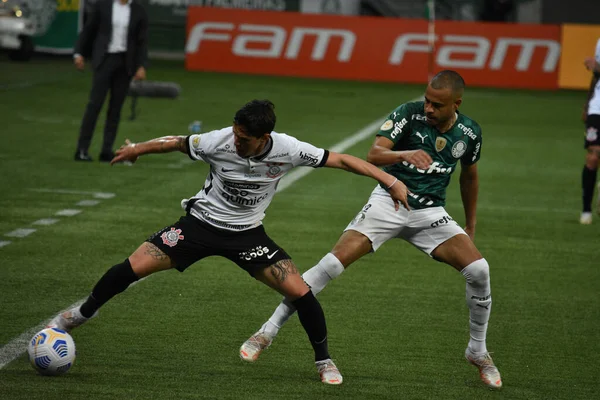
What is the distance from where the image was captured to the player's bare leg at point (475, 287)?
7.35m

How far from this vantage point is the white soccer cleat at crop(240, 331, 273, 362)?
739cm

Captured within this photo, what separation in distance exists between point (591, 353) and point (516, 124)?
1658 cm

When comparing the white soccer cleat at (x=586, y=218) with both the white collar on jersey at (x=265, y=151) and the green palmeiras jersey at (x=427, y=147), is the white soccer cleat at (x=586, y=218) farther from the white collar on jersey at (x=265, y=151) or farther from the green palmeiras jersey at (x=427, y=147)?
the white collar on jersey at (x=265, y=151)

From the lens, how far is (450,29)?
32.9 m

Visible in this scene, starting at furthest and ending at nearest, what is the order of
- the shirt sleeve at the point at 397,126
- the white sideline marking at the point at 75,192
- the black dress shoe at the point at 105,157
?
1. the black dress shoe at the point at 105,157
2. the white sideline marking at the point at 75,192
3. the shirt sleeve at the point at 397,126

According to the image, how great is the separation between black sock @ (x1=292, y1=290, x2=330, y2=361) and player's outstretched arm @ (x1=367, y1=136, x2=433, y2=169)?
2.97 ft

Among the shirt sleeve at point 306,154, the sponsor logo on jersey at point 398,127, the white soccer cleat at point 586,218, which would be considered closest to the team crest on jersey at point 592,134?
the white soccer cleat at point 586,218

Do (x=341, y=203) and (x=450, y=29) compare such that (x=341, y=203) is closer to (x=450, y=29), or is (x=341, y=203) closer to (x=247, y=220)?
(x=247, y=220)

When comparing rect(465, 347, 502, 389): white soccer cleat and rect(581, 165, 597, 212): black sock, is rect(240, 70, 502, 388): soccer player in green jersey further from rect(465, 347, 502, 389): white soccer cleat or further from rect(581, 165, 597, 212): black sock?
rect(581, 165, 597, 212): black sock

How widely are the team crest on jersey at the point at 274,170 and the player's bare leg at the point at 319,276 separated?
655 millimetres

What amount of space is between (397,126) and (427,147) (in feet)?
0.85

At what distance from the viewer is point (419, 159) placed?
6.84m

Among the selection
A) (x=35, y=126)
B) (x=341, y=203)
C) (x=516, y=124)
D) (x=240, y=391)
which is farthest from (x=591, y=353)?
(x=516, y=124)

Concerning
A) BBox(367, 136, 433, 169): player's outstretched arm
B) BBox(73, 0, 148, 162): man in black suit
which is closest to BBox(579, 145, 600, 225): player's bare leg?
BBox(73, 0, 148, 162): man in black suit
